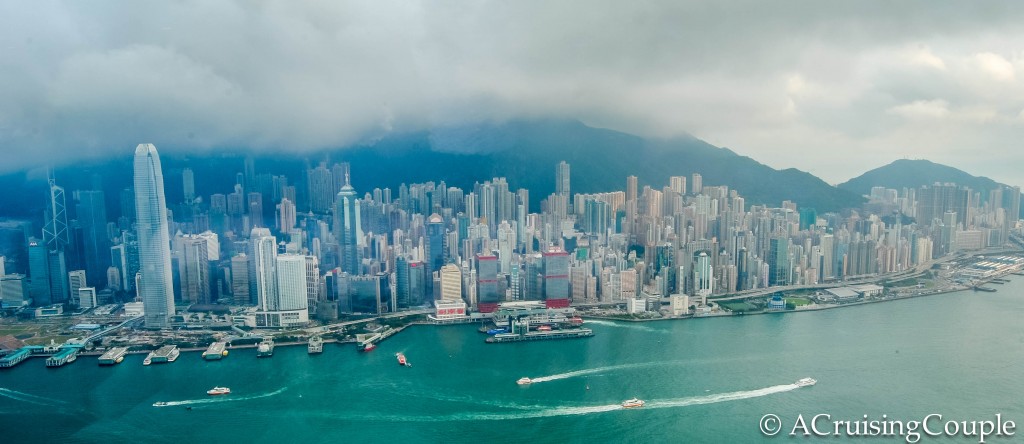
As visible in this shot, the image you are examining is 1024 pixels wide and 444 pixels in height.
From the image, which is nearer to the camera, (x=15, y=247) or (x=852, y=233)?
(x=15, y=247)

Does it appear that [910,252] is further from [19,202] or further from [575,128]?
[19,202]

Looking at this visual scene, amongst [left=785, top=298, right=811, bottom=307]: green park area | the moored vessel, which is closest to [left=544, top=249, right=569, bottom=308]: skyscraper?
[left=785, top=298, right=811, bottom=307]: green park area

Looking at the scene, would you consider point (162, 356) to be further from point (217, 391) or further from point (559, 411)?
point (559, 411)

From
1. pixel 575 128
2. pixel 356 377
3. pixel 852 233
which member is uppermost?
pixel 575 128

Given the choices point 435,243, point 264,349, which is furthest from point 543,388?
point 435,243

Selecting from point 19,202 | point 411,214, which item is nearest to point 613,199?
point 411,214

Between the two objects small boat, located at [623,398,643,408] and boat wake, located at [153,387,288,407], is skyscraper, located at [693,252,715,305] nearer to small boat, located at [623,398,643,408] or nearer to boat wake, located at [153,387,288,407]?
small boat, located at [623,398,643,408]

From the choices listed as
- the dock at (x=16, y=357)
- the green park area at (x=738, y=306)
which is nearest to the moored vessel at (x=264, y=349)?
the dock at (x=16, y=357)
